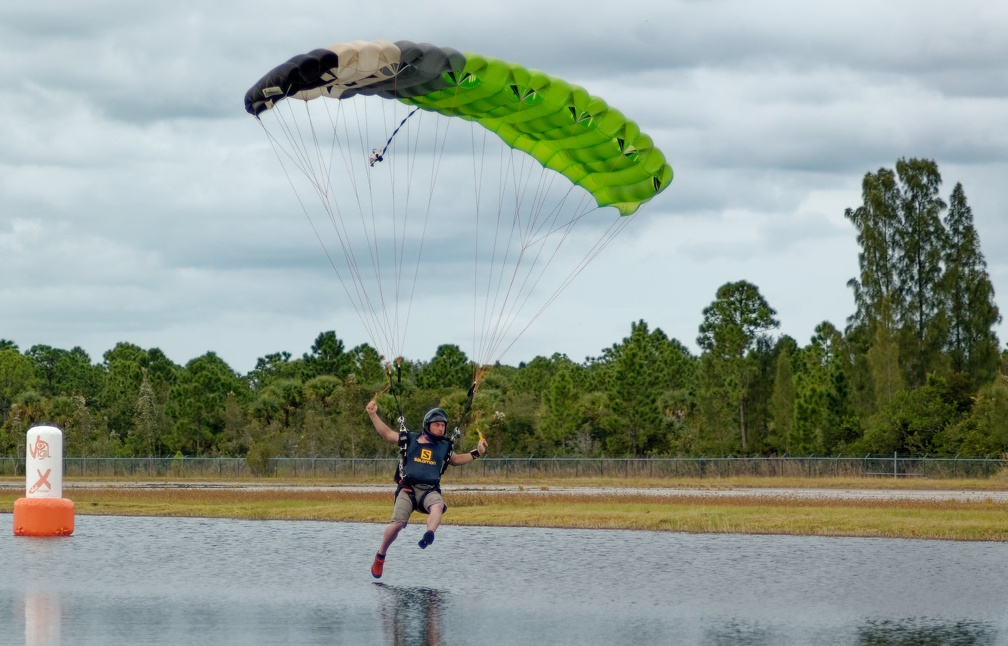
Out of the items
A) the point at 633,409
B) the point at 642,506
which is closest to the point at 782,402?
the point at 633,409

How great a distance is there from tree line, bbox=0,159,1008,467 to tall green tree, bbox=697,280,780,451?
94 millimetres

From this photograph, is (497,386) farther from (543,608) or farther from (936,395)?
(543,608)

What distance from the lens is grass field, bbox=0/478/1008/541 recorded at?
1097 inches

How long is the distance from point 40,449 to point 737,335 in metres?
58.6

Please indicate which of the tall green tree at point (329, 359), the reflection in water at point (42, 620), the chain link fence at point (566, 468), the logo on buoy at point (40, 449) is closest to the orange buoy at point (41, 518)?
the logo on buoy at point (40, 449)

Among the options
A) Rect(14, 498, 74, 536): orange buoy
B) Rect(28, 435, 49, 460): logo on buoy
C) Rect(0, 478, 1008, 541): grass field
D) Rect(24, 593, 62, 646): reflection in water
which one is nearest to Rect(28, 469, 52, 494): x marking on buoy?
Rect(14, 498, 74, 536): orange buoy

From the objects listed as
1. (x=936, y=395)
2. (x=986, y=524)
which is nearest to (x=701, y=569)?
(x=986, y=524)

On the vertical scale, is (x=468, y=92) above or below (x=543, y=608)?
above

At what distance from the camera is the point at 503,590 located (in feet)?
57.0

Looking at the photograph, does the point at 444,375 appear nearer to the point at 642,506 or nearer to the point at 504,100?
the point at 642,506

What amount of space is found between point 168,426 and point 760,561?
68787 mm

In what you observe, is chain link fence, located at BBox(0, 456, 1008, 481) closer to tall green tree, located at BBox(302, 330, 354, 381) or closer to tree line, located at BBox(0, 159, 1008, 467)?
tree line, located at BBox(0, 159, 1008, 467)

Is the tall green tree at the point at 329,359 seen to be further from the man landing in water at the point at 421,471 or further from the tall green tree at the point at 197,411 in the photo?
the man landing in water at the point at 421,471

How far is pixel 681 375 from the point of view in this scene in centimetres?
10375
